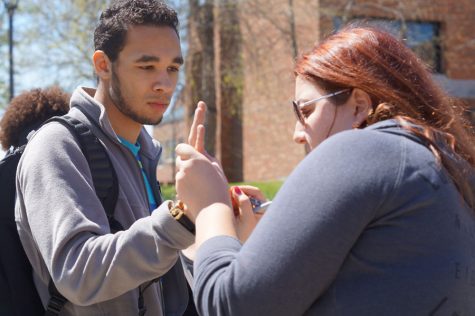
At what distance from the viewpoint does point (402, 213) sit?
5.32 feet

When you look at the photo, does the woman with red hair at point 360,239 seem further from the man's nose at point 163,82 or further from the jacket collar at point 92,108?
the man's nose at point 163,82

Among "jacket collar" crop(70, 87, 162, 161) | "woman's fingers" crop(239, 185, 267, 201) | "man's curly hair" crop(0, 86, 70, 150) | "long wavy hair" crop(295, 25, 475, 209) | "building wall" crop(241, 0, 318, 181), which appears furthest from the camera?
"building wall" crop(241, 0, 318, 181)

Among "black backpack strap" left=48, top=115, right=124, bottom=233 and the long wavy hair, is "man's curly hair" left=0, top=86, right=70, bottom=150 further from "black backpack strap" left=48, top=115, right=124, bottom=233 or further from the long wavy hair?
the long wavy hair

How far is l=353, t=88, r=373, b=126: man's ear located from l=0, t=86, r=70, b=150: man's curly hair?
86.9 inches

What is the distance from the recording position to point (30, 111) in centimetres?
365

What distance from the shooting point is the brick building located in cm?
1788

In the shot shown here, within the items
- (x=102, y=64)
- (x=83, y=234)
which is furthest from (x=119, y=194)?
(x=102, y=64)

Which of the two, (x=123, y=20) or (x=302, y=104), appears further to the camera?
(x=123, y=20)

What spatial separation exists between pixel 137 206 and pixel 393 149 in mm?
1117

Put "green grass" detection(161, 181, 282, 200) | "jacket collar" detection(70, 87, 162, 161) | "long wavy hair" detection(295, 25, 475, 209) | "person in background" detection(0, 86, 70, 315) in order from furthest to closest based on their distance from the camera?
"green grass" detection(161, 181, 282, 200), "jacket collar" detection(70, 87, 162, 161), "person in background" detection(0, 86, 70, 315), "long wavy hair" detection(295, 25, 475, 209)

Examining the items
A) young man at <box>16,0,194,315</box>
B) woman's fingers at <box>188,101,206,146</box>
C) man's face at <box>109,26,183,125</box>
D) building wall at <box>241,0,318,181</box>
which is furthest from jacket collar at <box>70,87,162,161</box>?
building wall at <box>241,0,318,181</box>

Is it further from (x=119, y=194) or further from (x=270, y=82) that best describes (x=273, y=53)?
(x=119, y=194)

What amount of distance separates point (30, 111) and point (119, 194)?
1489 mm

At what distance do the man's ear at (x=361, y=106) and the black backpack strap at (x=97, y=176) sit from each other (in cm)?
89
